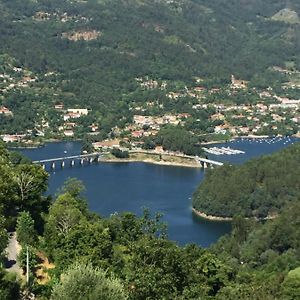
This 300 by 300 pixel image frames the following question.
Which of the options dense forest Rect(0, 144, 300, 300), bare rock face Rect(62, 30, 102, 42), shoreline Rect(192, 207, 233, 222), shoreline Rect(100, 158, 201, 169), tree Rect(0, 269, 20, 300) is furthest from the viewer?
bare rock face Rect(62, 30, 102, 42)

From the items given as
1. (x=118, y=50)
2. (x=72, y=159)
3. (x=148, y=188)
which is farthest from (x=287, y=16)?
(x=148, y=188)

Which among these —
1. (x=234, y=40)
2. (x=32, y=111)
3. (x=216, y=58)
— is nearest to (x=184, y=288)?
(x=32, y=111)

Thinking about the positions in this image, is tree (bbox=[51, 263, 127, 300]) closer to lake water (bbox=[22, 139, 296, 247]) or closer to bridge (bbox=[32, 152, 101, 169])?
lake water (bbox=[22, 139, 296, 247])

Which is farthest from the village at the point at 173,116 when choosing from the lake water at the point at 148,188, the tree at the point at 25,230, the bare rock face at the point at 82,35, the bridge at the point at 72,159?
the tree at the point at 25,230

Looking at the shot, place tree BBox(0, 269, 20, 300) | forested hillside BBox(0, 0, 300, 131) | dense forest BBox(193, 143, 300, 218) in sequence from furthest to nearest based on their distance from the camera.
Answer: forested hillside BBox(0, 0, 300, 131) → dense forest BBox(193, 143, 300, 218) → tree BBox(0, 269, 20, 300)

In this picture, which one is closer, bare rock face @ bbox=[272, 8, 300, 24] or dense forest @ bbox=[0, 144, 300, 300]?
dense forest @ bbox=[0, 144, 300, 300]

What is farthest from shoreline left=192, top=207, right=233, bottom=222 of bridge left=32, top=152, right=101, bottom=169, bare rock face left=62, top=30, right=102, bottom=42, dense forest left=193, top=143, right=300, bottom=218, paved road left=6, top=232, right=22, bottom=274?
bare rock face left=62, top=30, right=102, bottom=42

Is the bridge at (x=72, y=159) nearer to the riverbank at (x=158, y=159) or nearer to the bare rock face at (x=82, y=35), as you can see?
the riverbank at (x=158, y=159)
